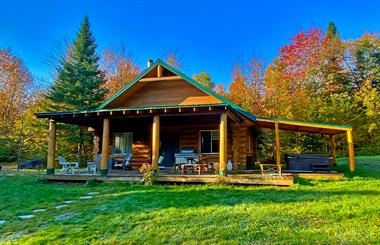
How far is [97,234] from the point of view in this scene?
4750 millimetres

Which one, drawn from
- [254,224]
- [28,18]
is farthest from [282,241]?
[28,18]

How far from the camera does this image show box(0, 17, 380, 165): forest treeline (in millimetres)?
20578

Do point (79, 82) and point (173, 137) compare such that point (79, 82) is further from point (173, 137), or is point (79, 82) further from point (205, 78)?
point (205, 78)

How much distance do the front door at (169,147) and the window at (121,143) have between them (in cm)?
173

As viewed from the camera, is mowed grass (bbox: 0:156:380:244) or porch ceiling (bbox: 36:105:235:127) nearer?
mowed grass (bbox: 0:156:380:244)

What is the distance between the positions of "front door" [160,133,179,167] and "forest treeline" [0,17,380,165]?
28.0 feet

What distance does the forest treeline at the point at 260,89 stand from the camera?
2058 cm

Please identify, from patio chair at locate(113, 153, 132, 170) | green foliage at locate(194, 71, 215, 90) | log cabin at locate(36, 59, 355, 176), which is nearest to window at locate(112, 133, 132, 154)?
log cabin at locate(36, 59, 355, 176)

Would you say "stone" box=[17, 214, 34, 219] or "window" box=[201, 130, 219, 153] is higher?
"window" box=[201, 130, 219, 153]

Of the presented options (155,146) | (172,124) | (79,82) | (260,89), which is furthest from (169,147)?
→ (260,89)

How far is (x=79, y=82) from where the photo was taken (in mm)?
20594

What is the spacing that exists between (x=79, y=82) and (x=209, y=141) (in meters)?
12.0

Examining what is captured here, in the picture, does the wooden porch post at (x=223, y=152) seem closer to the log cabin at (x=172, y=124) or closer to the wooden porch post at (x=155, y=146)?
the log cabin at (x=172, y=124)

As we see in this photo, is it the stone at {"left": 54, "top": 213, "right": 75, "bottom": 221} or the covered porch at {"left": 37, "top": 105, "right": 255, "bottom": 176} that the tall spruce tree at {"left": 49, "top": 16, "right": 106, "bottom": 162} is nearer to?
the covered porch at {"left": 37, "top": 105, "right": 255, "bottom": 176}
